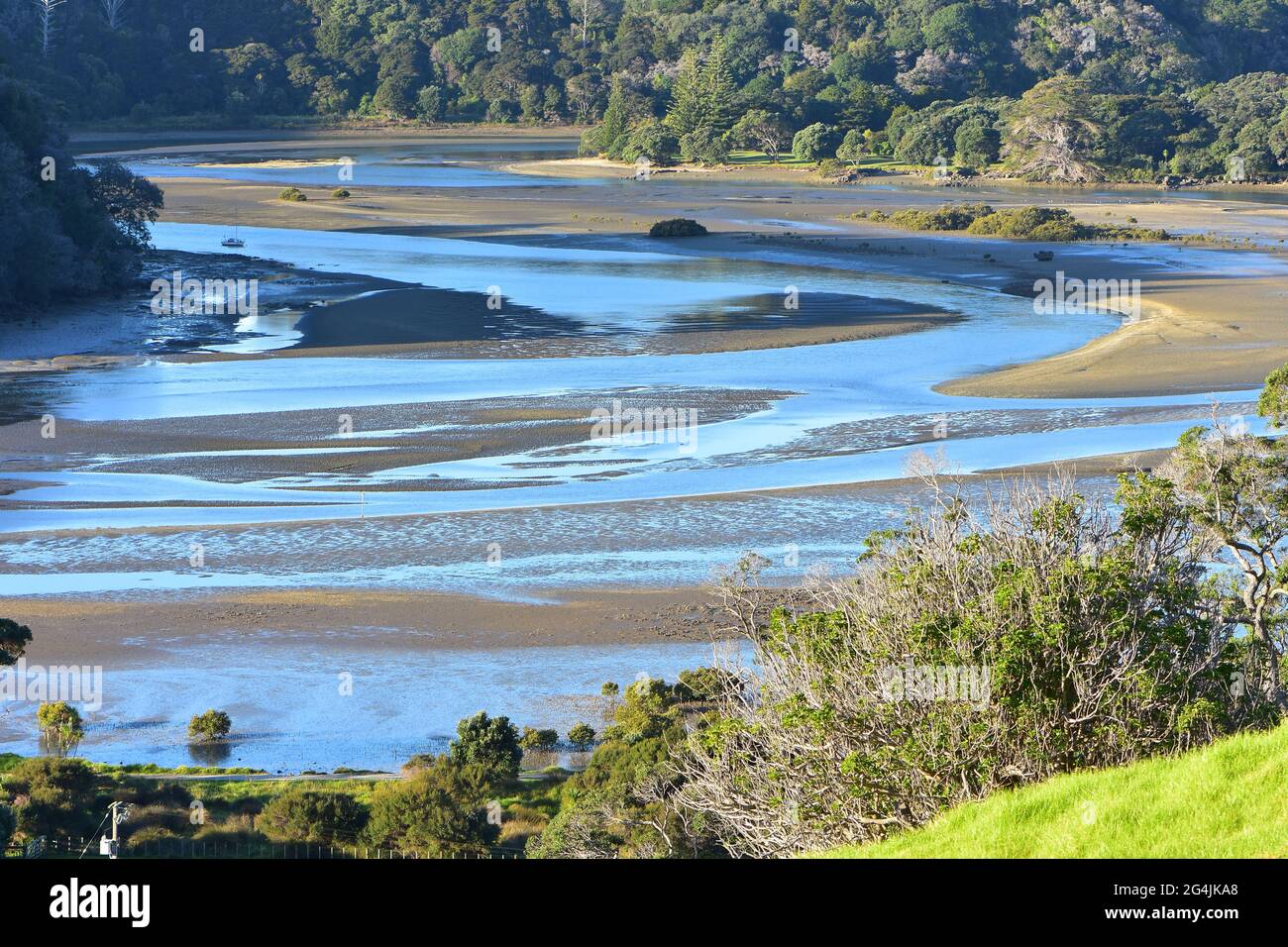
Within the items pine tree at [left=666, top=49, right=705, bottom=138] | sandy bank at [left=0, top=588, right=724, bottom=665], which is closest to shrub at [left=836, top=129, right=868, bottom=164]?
pine tree at [left=666, top=49, right=705, bottom=138]

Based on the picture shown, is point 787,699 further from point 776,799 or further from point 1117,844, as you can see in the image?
point 1117,844

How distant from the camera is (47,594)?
20688mm

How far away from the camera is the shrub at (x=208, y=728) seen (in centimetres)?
1652

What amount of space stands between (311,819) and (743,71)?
96.4 meters

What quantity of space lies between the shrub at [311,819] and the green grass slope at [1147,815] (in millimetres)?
6741

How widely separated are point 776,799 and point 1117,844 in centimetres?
360

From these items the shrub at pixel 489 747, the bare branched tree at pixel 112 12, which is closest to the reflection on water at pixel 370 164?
the bare branched tree at pixel 112 12

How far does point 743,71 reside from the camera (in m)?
106

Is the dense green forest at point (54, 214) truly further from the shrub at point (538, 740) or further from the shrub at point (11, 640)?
the shrub at point (538, 740)

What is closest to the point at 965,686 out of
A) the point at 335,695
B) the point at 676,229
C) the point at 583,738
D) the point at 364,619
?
the point at 583,738

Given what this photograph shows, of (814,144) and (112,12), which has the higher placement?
(112,12)

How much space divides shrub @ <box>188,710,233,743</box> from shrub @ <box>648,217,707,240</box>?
46.6 m

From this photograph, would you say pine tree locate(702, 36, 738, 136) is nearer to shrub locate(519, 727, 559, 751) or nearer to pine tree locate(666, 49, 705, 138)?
pine tree locate(666, 49, 705, 138)

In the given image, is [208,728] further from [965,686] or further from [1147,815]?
[1147,815]
